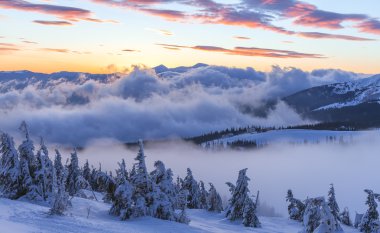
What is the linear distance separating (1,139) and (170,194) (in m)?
16.0

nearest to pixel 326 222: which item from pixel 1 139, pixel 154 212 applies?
pixel 154 212

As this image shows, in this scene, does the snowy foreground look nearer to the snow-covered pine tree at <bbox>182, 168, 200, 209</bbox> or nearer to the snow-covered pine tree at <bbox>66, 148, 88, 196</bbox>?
the snow-covered pine tree at <bbox>66, 148, 88, 196</bbox>

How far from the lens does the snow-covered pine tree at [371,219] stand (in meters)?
43.5

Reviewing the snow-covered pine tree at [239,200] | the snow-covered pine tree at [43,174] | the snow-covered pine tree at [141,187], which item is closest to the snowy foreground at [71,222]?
the snow-covered pine tree at [141,187]

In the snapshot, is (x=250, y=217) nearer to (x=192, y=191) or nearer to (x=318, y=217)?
(x=192, y=191)

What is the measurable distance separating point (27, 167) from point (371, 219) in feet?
113

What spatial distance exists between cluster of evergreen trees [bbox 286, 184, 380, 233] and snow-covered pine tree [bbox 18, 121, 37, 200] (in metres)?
23.7

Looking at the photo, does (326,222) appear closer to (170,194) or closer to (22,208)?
(170,194)

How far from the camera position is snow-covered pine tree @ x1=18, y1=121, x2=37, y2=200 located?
39906mm

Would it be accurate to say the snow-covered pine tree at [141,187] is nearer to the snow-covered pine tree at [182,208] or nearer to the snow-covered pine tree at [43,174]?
the snow-covered pine tree at [182,208]

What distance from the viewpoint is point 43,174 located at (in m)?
40.4

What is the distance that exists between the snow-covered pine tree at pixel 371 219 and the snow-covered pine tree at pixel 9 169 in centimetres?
3318

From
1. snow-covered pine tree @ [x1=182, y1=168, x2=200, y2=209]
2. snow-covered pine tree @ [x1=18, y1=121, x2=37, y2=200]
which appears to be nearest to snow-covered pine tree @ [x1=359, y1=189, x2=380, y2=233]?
snow-covered pine tree @ [x1=182, y1=168, x2=200, y2=209]

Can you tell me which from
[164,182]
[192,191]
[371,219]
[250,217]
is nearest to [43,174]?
[164,182]
